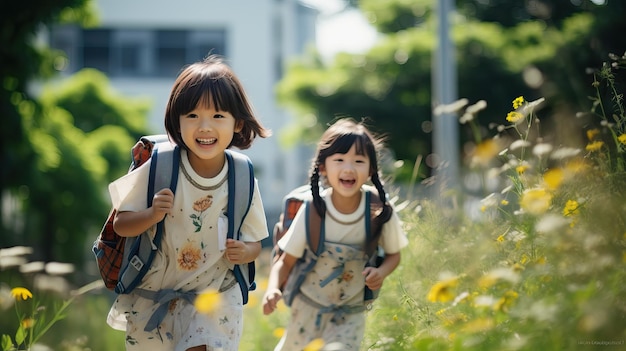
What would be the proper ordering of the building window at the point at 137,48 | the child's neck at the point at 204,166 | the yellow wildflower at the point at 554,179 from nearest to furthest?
the yellow wildflower at the point at 554,179 → the child's neck at the point at 204,166 → the building window at the point at 137,48

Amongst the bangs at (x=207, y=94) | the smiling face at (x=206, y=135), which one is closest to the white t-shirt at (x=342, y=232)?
the smiling face at (x=206, y=135)

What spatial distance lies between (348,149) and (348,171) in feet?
0.33

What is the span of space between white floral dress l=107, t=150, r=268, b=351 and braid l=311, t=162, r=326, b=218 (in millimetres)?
677

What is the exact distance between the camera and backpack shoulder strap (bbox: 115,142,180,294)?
385 cm

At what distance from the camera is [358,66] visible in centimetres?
2281

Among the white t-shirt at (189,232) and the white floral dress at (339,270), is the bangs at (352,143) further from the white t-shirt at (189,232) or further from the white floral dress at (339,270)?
the white t-shirt at (189,232)

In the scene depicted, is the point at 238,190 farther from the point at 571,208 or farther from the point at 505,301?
the point at 505,301

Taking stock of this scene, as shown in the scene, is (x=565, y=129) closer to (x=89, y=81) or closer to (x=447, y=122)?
(x=447, y=122)

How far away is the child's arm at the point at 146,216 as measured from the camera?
3.71 meters

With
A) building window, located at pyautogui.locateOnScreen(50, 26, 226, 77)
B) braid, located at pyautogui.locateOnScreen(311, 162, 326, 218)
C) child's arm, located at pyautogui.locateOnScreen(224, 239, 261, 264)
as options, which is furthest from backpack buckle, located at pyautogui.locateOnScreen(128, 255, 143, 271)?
building window, located at pyautogui.locateOnScreen(50, 26, 226, 77)

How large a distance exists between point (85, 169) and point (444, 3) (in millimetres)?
6714

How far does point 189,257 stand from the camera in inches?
153

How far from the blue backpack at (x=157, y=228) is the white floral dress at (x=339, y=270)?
1.67ft

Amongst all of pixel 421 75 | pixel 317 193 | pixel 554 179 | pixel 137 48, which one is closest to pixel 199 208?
pixel 317 193
